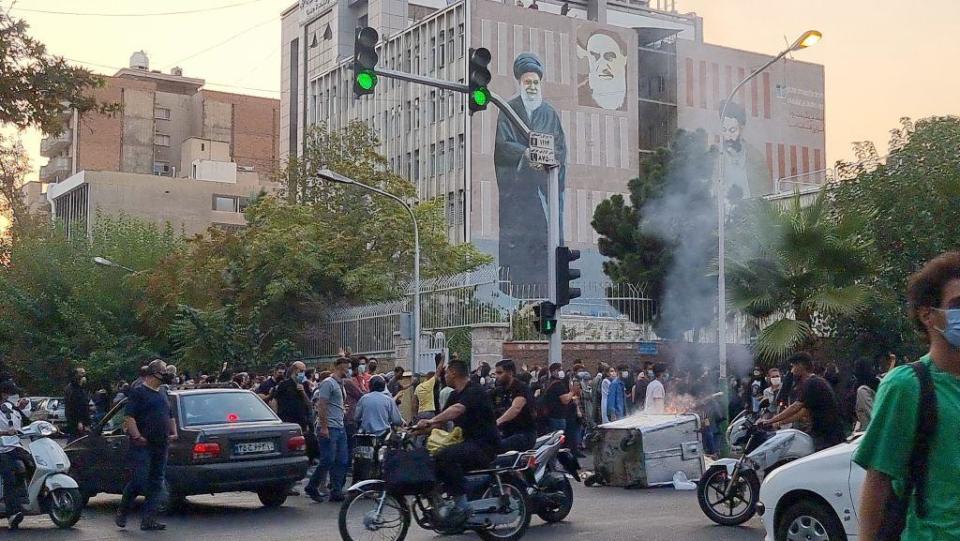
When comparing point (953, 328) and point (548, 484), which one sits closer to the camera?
point (953, 328)

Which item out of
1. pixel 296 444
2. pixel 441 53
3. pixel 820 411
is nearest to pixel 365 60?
pixel 296 444

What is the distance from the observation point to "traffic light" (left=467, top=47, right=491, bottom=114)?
1667cm

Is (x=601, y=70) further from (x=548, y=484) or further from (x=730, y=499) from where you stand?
(x=548, y=484)

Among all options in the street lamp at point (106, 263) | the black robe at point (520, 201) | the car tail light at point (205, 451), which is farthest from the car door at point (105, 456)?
the black robe at point (520, 201)

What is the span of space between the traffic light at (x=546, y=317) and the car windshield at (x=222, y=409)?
676 centimetres

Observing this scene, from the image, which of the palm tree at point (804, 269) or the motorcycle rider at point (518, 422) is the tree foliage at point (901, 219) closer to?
the palm tree at point (804, 269)

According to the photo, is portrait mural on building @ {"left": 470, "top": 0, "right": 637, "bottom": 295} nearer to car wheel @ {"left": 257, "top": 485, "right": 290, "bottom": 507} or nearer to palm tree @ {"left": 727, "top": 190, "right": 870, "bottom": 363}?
palm tree @ {"left": 727, "top": 190, "right": 870, "bottom": 363}

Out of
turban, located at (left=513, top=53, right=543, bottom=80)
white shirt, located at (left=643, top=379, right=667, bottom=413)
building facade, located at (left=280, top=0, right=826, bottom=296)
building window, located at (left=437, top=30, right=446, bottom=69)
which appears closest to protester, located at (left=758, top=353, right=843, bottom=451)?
white shirt, located at (left=643, top=379, right=667, bottom=413)

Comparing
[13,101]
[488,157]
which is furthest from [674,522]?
[488,157]

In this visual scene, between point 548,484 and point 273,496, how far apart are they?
13.6 ft

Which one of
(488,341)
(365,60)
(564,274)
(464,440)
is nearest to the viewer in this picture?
(464,440)

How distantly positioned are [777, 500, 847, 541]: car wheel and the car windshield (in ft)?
22.7

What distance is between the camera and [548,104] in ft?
204

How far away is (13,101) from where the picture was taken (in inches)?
695
